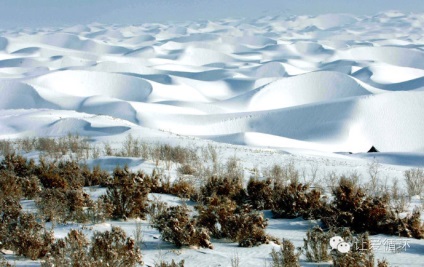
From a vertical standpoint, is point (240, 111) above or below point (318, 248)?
above

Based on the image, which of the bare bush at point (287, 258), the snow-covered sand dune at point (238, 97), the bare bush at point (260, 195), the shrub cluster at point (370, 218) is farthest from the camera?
the snow-covered sand dune at point (238, 97)

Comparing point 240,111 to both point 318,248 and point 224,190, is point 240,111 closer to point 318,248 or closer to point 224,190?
point 224,190

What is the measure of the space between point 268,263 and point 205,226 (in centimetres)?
103

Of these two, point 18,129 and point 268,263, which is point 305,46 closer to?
point 18,129

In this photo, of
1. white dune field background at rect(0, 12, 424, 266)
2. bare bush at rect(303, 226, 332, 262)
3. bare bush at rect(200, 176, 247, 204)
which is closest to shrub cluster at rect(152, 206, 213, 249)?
white dune field background at rect(0, 12, 424, 266)

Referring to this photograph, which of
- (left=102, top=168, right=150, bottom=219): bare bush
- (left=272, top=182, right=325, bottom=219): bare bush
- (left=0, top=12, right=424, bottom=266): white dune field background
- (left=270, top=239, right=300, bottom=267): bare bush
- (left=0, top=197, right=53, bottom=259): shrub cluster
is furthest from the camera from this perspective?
(left=0, top=12, right=424, bottom=266): white dune field background

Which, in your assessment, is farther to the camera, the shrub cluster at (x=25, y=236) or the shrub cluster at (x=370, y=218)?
the shrub cluster at (x=370, y=218)

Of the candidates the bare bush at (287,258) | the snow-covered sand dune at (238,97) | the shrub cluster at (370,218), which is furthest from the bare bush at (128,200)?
the snow-covered sand dune at (238,97)

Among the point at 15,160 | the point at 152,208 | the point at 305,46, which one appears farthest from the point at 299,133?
the point at 305,46

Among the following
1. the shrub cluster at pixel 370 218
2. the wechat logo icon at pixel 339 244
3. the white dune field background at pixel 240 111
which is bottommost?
the wechat logo icon at pixel 339 244

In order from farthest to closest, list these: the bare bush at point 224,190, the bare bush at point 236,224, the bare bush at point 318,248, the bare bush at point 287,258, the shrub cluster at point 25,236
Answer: the bare bush at point 224,190, the bare bush at point 236,224, the bare bush at point 318,248, the shrub cluster at point 25,236, the bare bush at point 287,258

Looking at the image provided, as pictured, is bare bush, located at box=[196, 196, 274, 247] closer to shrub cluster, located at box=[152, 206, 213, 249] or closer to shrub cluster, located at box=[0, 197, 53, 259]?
shrub cluster, located at box=[152, 206, 213, 249]

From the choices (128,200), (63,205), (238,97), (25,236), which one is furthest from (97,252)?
(238,97)

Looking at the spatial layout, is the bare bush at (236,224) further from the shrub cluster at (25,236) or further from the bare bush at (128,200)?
the shrub cluster at (25,236)
